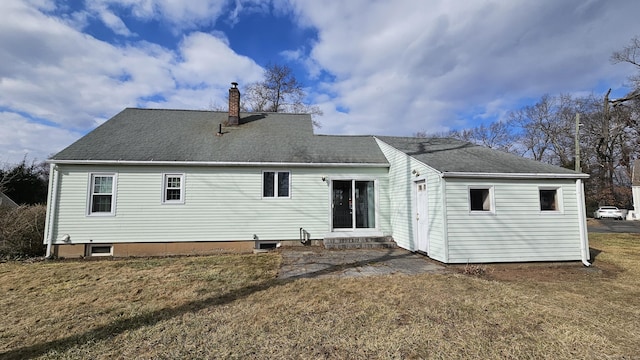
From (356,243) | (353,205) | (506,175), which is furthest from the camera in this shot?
(353,205)

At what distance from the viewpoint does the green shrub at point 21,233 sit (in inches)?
385

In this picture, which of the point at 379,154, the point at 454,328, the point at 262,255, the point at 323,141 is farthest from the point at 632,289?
the point at 323,141

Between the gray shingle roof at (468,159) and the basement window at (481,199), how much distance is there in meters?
0.54

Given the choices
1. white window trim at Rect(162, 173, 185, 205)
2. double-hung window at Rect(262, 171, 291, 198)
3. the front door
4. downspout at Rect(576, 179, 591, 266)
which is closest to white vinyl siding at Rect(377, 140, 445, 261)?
the front door

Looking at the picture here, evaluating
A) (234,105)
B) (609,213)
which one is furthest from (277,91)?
(609,213)

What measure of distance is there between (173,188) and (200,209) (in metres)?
1.16

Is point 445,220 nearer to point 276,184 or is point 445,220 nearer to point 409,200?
point 409,200

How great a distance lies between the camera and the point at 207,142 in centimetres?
1159

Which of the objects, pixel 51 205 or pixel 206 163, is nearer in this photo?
pixel 51 205

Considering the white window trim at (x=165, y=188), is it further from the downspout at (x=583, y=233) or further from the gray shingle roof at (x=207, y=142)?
the downspout at (x=583, y=233)

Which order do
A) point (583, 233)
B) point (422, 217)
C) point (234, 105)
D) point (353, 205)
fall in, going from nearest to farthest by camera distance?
point (583, 233), point (422, 217), point (353, 205), point (234, 105)

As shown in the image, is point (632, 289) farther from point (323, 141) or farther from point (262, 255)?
point (323, 141)

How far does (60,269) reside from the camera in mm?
8023

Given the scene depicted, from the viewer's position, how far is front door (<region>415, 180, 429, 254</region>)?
8.91m
